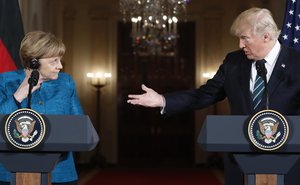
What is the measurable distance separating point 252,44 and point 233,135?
0.82 metres

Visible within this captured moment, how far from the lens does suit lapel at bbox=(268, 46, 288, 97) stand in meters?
3.38

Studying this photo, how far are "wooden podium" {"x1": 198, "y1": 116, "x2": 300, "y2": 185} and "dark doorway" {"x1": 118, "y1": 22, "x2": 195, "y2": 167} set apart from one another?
1304 cm

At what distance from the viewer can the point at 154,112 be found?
16.0 meters

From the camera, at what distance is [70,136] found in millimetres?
2764

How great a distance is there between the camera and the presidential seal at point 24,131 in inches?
107

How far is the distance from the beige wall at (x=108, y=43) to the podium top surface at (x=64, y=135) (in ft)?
41.9

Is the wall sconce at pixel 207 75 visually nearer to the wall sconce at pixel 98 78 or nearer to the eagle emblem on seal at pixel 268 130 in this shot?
the wall sconce at pixel 98 78

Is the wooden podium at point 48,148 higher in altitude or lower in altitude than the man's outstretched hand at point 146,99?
lower

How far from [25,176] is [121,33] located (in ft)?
43.1

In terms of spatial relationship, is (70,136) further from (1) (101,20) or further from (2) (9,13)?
(1) (101,20)

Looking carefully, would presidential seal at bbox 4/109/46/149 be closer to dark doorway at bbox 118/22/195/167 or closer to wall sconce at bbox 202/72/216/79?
wall sconce at bbox 202/72/216/79

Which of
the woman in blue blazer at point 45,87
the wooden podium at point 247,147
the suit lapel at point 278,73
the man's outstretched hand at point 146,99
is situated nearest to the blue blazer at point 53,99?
the woman in blue blazer at point 45,87

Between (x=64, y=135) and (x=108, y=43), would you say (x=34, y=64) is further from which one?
(x=108, y=43)

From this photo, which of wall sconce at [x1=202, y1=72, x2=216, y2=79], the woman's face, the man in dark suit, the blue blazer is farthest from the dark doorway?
the woman's face
